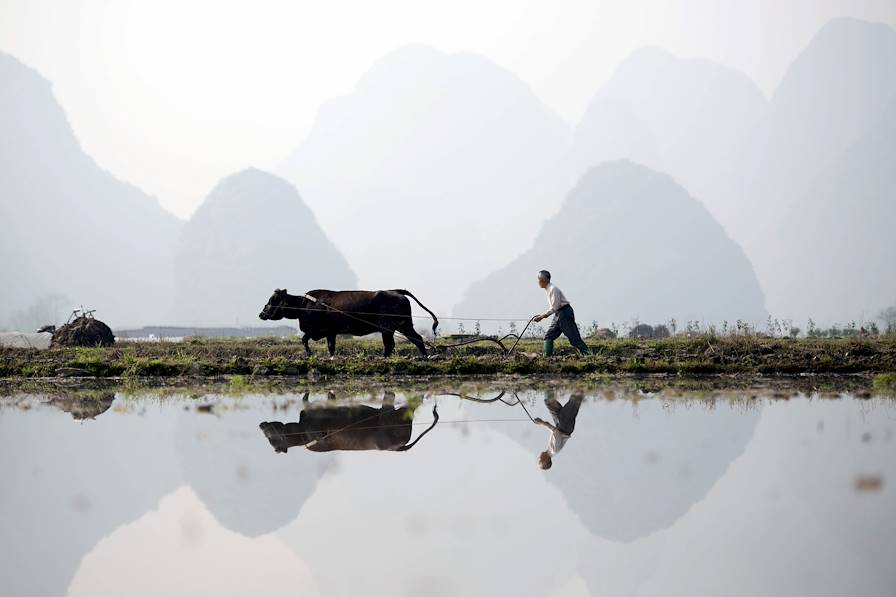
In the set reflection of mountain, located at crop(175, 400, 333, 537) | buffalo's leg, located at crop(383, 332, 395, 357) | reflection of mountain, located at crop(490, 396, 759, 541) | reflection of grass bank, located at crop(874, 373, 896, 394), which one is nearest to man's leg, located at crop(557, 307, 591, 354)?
buffalo's leg, located at crop(383, 332, 395, 357)

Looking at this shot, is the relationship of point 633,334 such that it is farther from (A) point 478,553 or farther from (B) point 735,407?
(A) point 478,553

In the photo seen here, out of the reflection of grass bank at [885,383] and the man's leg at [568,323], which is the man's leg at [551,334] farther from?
the reflection of grass bank at [885,383]

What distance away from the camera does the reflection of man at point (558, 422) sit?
689 cm

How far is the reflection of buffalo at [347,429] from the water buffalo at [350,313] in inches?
276

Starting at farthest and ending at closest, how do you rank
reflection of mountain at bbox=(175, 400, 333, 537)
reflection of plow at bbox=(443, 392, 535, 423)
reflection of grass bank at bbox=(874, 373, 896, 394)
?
reflection of grass bank at bbox=(874, 373, 896, 394)
reflection of plow at bbox=(443, 392, 535, 423)
reflection of mountain at bbox=(175, 400, 333, 537)

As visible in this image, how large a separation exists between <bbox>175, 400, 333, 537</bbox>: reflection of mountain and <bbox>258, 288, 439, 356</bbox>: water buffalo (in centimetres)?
814

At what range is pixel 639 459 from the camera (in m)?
6.74

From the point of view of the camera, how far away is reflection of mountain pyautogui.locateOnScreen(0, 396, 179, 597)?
4.32 m

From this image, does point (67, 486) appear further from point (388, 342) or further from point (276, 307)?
point (276, 307)

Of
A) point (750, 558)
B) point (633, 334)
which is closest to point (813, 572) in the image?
point (750, 558)

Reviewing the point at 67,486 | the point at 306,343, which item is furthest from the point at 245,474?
the point at 306,343

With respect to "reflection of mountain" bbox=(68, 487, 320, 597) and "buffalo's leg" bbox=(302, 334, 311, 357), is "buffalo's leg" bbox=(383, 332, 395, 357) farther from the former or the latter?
"reflection of mountain" bbox=(68, 487, 320, 597)

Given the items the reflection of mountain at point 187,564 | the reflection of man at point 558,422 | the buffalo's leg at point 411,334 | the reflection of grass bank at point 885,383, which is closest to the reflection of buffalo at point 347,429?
the reflection of man at point 558,422

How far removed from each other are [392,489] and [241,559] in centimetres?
148
